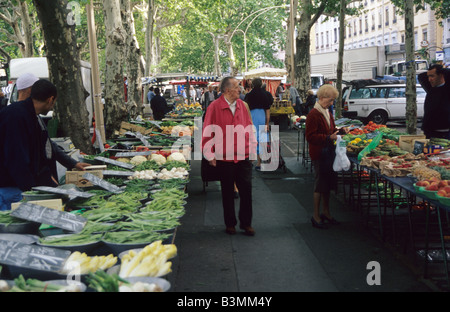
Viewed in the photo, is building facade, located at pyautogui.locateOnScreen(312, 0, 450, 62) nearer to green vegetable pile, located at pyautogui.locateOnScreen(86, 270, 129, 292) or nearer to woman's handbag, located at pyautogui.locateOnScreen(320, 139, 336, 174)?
woman's handbag, located at pyautogui.locateOnScreen(320, 139, 336, 174)

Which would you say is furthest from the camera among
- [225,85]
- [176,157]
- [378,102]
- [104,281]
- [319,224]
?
[378,102]

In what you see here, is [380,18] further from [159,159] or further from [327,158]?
[327,158]

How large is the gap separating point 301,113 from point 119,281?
1906 centimetres

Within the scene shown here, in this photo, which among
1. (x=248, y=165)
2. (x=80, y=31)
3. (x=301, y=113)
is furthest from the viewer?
(x=80, y=31)

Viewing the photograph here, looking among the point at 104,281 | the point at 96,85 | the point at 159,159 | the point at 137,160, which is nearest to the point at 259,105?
the point at 159,159

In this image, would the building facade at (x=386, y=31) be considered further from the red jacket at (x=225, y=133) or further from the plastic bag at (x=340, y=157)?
the red jacket at (x=225, y=133)

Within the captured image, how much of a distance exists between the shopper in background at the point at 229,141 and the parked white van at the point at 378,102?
60.1 feet

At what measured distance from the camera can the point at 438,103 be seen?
8.10 m

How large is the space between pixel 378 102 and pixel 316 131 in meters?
18.1

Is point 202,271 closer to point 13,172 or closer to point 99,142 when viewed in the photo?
point 13,172

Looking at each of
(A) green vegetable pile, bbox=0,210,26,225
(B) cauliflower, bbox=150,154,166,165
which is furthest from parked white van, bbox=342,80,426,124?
(A) green vegetable pile, bbox=0,210,26,225

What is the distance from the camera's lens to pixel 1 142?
4.81 meters
